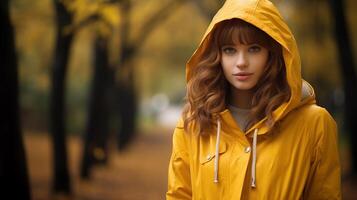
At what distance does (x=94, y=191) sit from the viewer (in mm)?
13047

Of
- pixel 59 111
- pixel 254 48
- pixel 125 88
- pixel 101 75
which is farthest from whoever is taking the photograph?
pixel 125 88

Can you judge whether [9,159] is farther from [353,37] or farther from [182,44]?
[182,44]

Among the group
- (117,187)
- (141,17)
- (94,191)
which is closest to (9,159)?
(94,191)

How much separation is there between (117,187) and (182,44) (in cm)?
1130

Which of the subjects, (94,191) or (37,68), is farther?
(37,68)

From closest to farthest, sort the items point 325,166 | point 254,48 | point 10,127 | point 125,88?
point 325,166 < point 254,48 < point 10,127 < point 125,88

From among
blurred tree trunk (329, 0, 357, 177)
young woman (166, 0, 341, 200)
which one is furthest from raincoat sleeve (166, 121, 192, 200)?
blurred tree trunk (329, 0, 357, 177)

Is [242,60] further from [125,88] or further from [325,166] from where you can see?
[125,88]

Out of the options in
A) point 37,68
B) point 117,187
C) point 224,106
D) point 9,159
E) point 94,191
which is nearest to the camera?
point 224,106

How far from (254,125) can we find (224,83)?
0.33 metres

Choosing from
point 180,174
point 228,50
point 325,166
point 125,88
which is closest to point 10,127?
point 180,174

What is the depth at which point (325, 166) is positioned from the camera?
2793 millimetres

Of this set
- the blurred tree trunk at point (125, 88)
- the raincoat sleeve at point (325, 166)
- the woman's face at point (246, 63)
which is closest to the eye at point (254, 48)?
the woman's face at point (246, 63)

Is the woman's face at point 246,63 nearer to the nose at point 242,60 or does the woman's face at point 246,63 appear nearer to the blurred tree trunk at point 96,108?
the nose at point 242,60
